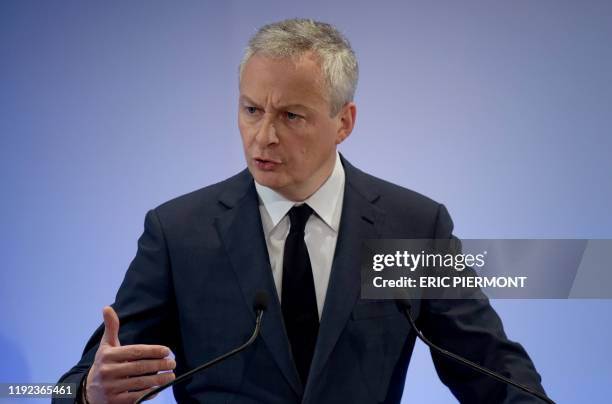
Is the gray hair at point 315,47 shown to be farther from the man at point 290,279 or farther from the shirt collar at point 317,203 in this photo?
the shirt collar at point 317,203

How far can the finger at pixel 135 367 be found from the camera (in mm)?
1615

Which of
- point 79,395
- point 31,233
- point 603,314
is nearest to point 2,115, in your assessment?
point 31,233

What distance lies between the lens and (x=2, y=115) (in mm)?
2637

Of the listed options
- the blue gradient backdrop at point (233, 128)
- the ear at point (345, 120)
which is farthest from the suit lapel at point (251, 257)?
the blue gradient backdrop at point (233, 128)

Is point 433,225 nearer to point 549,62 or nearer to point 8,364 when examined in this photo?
point 549,62

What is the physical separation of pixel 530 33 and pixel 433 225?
2.72ft

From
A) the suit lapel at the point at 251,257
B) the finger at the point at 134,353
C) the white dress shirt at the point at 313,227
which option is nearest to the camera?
the finger at the point at 134,353

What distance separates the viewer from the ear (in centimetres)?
205

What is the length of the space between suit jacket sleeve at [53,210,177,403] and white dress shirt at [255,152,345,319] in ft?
0.75

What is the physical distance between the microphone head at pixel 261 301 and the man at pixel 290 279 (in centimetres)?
12

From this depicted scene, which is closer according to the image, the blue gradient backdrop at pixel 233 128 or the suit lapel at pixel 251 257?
the suit lapel at pixel 251 257

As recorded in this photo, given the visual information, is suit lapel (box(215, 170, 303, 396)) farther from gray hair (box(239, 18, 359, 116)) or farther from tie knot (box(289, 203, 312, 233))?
gray hair (box(239, 18, 359, 116))

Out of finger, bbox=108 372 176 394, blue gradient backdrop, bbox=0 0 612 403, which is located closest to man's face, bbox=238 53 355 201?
finger, bbox=108 372 176 394

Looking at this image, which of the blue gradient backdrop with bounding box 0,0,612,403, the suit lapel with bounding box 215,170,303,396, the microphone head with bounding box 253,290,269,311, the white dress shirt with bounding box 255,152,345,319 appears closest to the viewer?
the microphone head with bounding box 253,290,269,311
